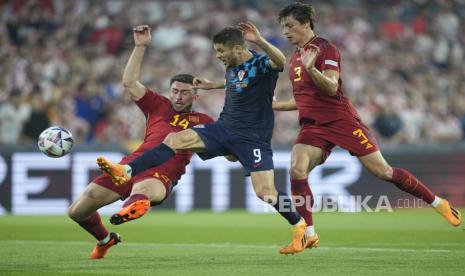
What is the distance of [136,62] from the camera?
996cm

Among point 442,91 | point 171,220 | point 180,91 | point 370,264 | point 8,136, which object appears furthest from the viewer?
point 442,91

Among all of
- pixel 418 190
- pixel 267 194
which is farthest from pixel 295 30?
pixel 418 190

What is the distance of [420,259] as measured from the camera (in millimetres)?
9445

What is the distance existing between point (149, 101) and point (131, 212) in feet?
6.68

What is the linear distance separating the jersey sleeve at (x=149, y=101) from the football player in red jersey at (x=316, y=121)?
1.53 m

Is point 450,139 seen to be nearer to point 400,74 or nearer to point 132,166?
point 400,74

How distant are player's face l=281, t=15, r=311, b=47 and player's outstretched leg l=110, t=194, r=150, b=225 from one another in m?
2.39

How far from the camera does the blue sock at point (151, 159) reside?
30.0 feet

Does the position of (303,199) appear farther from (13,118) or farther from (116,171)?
(13,118)

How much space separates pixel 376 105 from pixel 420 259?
1108 centimetres

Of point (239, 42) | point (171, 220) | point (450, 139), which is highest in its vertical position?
point (239, 42)

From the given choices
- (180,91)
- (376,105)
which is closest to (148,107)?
(180,91)

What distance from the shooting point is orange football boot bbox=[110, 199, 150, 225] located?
8492mm

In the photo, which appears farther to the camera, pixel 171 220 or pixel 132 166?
pixel 171 220
